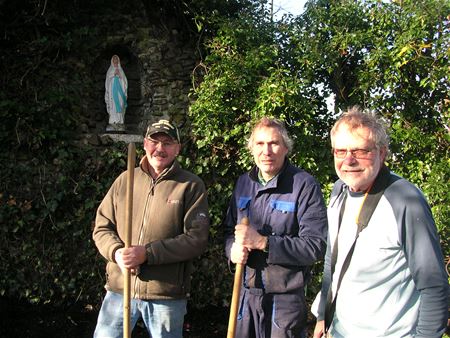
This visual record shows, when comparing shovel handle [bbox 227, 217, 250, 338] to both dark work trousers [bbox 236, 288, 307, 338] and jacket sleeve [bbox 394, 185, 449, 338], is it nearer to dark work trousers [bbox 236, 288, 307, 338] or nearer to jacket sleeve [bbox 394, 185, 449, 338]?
dark work trousers [bbox 236, 288, 307, 338]

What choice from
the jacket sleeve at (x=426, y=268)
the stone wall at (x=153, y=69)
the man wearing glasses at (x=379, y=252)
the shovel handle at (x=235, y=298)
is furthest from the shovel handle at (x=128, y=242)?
the stone wall at (x=153, y=69)

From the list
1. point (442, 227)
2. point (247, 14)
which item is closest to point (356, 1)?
point (247, 14)

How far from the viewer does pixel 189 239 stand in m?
2.63

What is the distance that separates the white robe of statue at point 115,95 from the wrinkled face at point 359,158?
3.95 meters

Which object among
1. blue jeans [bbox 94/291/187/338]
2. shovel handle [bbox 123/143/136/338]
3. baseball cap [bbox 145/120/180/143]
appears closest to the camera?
shovel handle [bbox 123/143/136/338]

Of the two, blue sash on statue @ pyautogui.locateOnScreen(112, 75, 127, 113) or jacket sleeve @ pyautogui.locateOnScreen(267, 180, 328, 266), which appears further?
blue sash on statue @ pyautogui.locateOnScreen(112, 75, 127, 113)

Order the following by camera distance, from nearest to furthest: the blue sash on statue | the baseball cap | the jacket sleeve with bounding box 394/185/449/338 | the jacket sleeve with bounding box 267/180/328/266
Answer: the jacket sleeve with bounding box 394/185/449/338
the jacket sleeve with bounding box 267/180/328/266
the baseball cap
the blue sash on statue

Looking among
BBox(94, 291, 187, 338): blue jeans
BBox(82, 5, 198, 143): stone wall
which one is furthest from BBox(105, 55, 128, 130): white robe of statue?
BBox(94, 291, 187, 338): blue jeans

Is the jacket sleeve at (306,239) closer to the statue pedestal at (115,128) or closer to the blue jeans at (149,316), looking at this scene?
the blue jeans at (149,316)

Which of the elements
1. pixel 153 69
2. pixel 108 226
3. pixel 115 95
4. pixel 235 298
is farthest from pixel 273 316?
pixel 153 69

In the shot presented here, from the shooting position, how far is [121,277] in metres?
2.69

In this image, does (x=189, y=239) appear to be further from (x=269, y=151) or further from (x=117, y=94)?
(x=117, y=94)

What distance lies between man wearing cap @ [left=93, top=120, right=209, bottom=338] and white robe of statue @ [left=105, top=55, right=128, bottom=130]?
2.63 meters

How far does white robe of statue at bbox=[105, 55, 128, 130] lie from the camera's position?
17.3 feet
